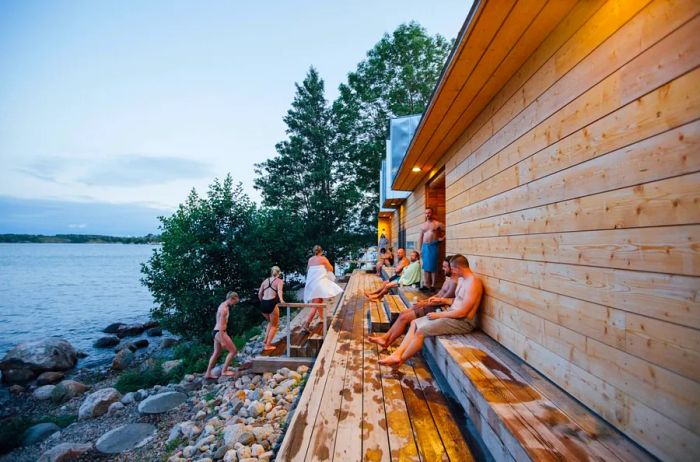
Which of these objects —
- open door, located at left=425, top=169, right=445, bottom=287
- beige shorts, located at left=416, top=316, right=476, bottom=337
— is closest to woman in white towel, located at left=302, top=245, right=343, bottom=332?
open door, located at left=425, top=169, right=445, bottom=287

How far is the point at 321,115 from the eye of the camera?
2200 centimetres

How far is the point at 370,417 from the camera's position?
247cm

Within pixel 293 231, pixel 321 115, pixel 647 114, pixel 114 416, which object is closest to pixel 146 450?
pixel 114 416

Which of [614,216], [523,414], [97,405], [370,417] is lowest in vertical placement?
[97,405]

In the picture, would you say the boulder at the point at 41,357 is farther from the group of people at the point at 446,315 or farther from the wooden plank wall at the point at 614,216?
the wooden plank wall at the point at 614,216

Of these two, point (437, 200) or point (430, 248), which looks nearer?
point (430, 248)

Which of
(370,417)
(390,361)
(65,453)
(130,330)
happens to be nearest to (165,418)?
(65,453)

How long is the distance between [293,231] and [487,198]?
42.0 ft

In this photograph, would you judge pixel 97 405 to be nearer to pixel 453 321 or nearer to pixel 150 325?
pixel 453 321

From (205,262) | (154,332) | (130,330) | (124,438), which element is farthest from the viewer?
(130,330)

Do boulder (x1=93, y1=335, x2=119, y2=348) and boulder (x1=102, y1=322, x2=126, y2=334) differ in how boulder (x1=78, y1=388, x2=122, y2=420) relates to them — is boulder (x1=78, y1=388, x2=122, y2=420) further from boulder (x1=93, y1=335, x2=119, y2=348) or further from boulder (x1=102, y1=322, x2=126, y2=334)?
boulder (x1=102, y1=322, x2=126, y2=334)

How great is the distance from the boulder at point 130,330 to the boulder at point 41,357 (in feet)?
14.0

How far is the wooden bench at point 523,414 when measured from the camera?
145cm

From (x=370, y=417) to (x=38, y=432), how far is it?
23.5 ft
